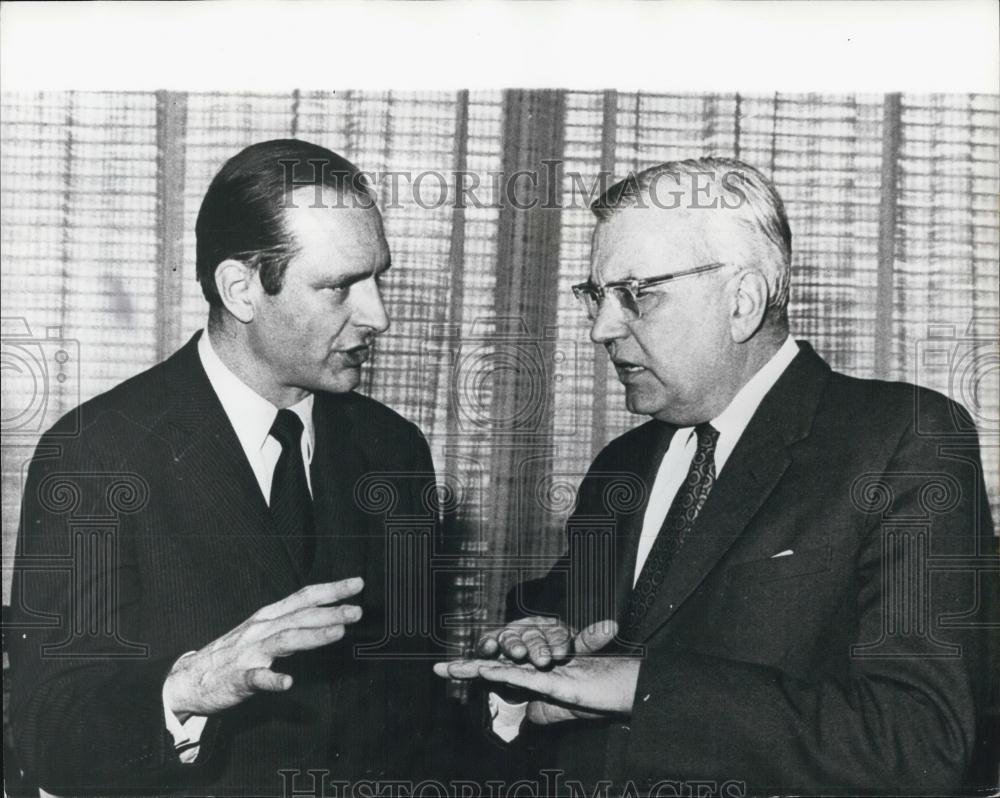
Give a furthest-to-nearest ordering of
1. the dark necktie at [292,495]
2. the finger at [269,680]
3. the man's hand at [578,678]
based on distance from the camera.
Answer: the dark necktie at [292,495] → the man's hand at [578,678] → the finger at [269,680]

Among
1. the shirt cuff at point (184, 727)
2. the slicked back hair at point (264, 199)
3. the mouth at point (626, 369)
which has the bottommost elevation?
the shirt cuff at point (184, 727)

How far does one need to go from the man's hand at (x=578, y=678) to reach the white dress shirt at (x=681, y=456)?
97mm

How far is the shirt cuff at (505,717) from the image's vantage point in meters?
3.74

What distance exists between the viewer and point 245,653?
11.9 feet

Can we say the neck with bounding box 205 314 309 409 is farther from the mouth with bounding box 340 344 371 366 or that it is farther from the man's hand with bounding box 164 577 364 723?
the man's hand with bounding box 164 577 364 723

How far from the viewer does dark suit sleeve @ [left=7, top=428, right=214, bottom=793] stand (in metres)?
3.67

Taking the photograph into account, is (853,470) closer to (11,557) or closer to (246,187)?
(246,187)

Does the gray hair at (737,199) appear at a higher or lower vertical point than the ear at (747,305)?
higher

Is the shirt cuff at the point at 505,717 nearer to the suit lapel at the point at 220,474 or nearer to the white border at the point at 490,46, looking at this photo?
the suit lapel at the point at 220,474

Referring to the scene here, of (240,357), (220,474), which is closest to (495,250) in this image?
(240,357)

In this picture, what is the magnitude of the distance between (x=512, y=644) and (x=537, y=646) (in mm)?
82

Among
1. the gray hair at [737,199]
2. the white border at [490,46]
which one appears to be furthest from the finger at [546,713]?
the white border at [490,46]

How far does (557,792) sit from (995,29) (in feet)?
9.65

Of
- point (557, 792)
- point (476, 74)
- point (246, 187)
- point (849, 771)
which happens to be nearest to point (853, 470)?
point (849, 771)
